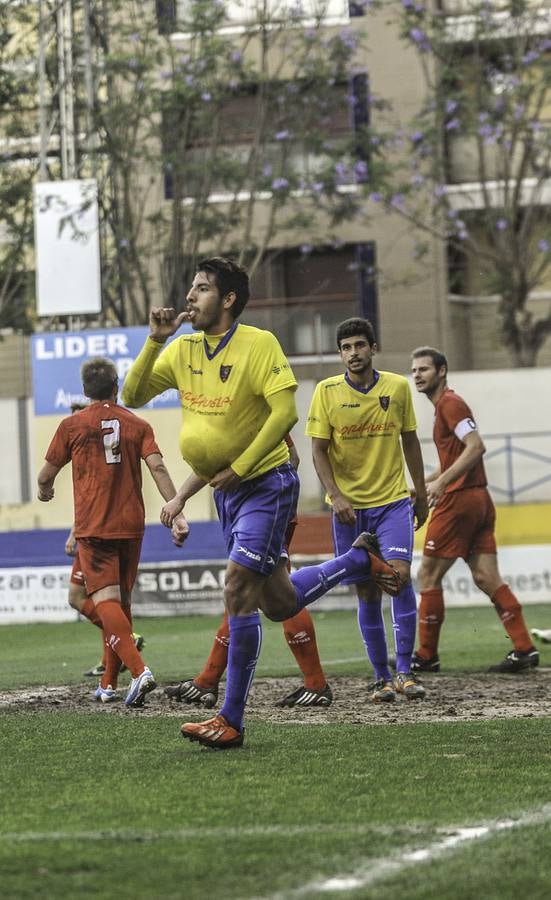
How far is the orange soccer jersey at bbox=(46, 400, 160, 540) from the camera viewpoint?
10.1 meters

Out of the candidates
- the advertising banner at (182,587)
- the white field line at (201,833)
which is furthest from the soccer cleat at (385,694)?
the advertising banner at (182,587)

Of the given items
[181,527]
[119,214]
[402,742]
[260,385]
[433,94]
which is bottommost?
[402,742]

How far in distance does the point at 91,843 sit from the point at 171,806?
0.72m

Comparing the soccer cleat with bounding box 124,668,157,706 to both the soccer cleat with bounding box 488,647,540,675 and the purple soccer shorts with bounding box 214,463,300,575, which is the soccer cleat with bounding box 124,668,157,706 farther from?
the soccer cleat with bounding box 488,647,540,675

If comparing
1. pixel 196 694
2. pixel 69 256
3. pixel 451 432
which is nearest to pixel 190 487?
pixel 196 694

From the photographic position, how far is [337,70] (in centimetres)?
3272

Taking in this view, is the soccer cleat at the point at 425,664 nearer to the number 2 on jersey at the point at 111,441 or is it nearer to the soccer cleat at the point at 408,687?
the soccer cleat at the point at 408,687

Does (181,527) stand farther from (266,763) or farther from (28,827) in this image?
(28,827)

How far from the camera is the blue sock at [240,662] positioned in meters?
7.71

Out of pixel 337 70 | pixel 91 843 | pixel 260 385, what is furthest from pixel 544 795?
pixel 337 70

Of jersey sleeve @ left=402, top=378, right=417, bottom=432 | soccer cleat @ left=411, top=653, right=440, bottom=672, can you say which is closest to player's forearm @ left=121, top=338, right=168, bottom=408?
jersey sleeve @ left=402, top=378, right=417, bottom=432

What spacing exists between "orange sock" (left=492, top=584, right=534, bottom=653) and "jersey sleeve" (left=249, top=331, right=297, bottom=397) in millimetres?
5013

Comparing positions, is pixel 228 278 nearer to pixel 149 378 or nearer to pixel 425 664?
pixel 149 378

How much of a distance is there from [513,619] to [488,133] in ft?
70.3
